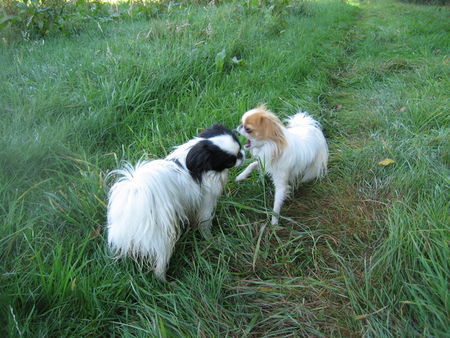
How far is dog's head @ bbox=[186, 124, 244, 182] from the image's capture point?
1.87 metres

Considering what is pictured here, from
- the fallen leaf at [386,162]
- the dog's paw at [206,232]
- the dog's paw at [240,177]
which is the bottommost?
the fallen leaf at [386,162]

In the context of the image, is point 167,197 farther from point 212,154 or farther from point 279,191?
point 279,191

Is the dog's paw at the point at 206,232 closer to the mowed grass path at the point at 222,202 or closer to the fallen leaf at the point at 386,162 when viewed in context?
the mowed grass path at the point at 222,202

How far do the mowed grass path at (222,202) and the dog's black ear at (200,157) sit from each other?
40 centimetres

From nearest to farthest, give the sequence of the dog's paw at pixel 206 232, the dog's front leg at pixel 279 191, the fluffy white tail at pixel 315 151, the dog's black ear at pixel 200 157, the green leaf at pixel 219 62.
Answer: the dog's black ear at pixel 200 157, the dog's paw at pixel 206 232, the dog's front leg at pixel 279 191, the fluffy white tail at pixel 315 151, the green leaf at pixel 219 62

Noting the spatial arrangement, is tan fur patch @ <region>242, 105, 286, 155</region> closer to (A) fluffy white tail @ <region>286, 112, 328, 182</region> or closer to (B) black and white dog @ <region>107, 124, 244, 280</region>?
(B) black and white dog @ <region>107, 124, 244, 280</region>

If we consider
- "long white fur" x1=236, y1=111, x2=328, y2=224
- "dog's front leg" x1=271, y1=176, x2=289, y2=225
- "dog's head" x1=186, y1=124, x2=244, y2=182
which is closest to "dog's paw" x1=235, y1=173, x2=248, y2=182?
"long white fur" x1=236, y1=111, x2=328, y2=224

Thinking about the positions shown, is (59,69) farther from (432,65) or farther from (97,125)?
(432,65)

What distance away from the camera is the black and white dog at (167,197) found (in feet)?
5.13

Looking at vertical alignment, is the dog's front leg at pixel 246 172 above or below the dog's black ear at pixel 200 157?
below

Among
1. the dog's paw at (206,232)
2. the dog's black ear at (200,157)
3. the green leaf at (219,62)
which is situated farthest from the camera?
the green leaf at (219,62)

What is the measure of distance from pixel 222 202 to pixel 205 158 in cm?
45

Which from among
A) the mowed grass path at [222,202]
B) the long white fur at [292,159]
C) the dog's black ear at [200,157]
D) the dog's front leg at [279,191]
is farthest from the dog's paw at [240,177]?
the dog's black ear at [200,157]

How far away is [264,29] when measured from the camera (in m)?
5.58
